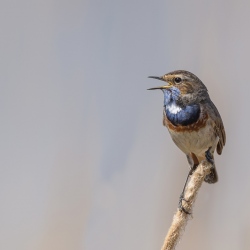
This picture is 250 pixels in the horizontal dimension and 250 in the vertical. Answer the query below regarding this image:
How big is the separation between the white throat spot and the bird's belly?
0.28 feet

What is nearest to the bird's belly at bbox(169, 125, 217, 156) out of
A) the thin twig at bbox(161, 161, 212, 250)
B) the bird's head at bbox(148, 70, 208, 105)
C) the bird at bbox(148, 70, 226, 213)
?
the bird at bbox(148, 70, 226, 213)

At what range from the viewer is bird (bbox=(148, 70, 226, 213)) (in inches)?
64.9

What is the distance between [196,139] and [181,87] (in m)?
0.20

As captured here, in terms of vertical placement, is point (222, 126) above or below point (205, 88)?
below

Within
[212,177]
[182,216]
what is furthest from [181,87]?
[182,216]

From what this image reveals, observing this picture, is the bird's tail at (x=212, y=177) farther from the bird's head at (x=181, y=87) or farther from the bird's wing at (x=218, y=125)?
the bird's head at (x=181, y=87)

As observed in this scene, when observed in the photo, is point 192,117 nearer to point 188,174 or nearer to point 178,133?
point 178,133

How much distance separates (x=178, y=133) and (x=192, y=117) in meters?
0.08

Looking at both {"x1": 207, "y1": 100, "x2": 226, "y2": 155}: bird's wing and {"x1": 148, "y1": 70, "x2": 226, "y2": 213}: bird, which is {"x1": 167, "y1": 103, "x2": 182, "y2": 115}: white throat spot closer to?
{"x1": 148, "y1": 70, "x2": 226, "y2": 213}: bird

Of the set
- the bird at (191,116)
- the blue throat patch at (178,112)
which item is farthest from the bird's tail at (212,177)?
the blue throat patch at (178,112)

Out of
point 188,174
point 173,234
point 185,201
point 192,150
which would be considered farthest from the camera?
point 192,150

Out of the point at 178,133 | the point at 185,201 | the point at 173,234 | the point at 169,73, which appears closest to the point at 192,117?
the point at 178,133

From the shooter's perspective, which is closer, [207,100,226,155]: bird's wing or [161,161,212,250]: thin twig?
[161,161,212,250]: thin twig

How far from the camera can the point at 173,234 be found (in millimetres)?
935
